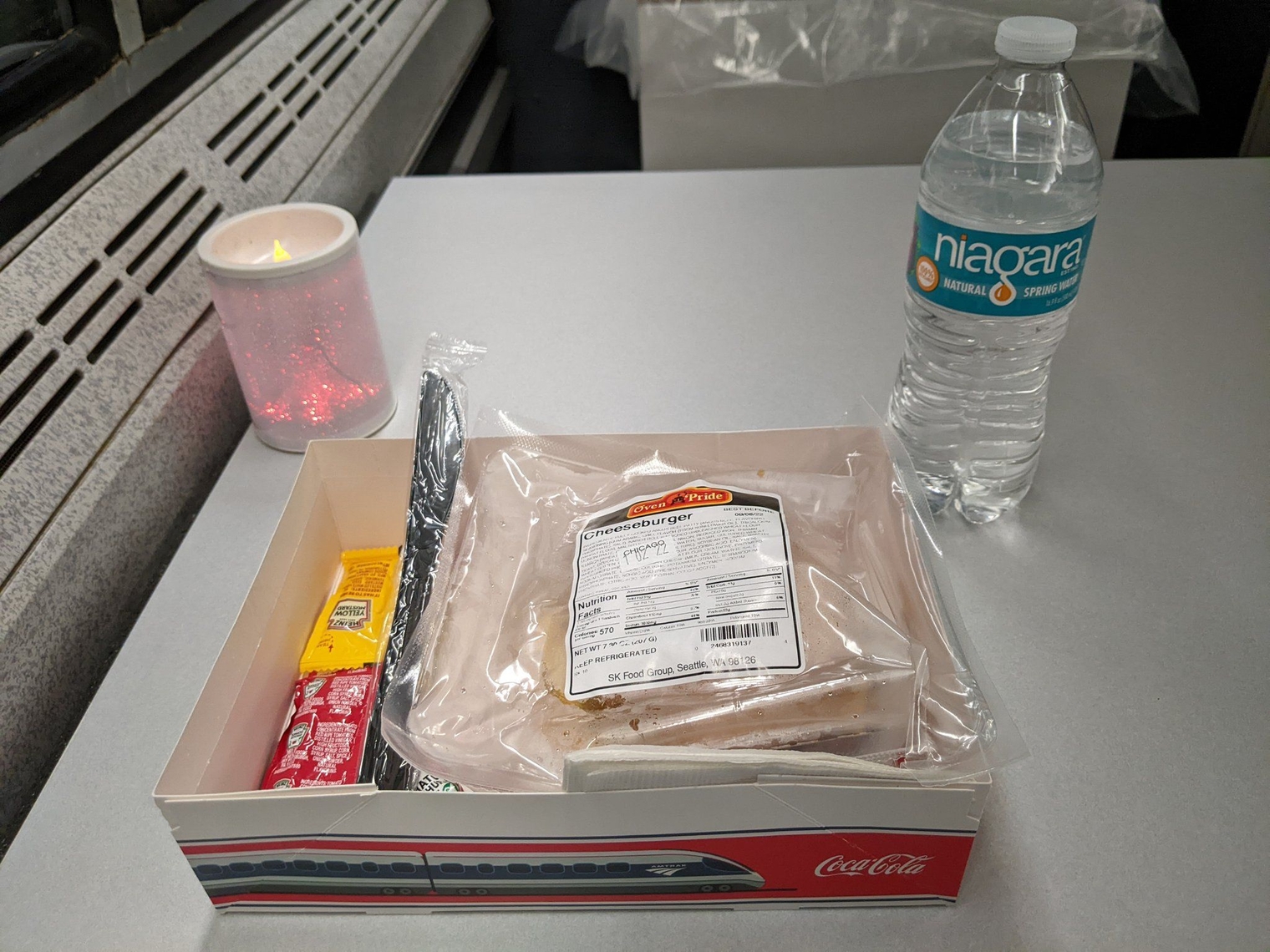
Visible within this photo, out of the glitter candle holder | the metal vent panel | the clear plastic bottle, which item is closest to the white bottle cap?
the clear plastic bottle

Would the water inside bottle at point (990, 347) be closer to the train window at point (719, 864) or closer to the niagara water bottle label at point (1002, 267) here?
the niagara water bottle label at point (1002, 267)

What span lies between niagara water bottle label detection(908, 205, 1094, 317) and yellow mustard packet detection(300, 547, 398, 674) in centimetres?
47

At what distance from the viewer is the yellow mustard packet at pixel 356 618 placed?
65cm

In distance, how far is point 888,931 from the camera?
512 mm

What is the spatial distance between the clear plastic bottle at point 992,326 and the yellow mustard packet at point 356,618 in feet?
1.51

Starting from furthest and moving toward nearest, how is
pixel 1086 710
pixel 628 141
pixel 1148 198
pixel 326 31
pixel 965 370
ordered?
1. pixel 628 141
2. pixel 326 31
3. pixel 1148 198
4. pixel 965 370
5. pixel 1086 710

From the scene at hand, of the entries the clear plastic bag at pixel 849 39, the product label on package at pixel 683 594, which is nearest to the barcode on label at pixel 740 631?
the product label on package at pixel 683 594

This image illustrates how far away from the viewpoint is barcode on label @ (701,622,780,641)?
539 millimetres

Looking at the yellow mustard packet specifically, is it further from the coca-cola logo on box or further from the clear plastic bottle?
the clear plastic bottle

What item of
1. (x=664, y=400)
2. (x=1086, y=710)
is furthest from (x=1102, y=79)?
(x=1086, y=710)

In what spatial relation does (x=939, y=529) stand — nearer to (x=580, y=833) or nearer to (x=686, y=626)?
(x=686, y=626)

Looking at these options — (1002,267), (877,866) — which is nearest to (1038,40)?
(1002,267)

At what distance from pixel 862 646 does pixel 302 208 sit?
2.08 feet

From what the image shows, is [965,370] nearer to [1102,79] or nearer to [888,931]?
[888,931]
